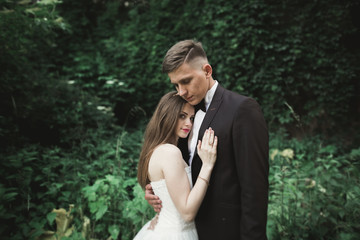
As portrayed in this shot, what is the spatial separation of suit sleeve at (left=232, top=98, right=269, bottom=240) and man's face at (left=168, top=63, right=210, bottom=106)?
0.41 m

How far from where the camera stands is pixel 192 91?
191 centimetres

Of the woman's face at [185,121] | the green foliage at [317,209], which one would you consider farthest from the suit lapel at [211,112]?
the green foliage at [317,209]

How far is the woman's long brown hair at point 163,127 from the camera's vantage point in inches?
84.5

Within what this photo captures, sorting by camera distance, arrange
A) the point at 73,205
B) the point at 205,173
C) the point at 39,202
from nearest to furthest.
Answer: the point at 205,173, the point at 73,205, the point at 39,202

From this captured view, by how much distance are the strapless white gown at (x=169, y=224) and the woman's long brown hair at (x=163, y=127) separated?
0.80ft

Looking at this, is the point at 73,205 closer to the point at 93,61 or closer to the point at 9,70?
the point at 9,70

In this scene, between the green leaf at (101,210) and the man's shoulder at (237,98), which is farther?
Result: the green leaf at (101,210)

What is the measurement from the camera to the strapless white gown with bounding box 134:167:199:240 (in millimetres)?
1992

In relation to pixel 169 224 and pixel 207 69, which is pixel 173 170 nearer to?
pixel 169 224

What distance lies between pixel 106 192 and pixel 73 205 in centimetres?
41

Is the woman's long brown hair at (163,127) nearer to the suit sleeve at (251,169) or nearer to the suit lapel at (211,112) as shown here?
the suit lapel at (211,112)

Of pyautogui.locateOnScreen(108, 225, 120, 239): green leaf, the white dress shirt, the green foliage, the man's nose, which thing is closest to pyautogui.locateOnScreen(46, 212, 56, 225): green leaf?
pyautogui.locateOnScreen(108, 225, 120, 239): green leaf

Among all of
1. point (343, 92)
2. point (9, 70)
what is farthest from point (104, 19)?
point (343, 92)

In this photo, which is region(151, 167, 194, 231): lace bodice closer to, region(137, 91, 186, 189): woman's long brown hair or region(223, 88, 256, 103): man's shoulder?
region(137, 91, 186, 189): woman's long brown hair
